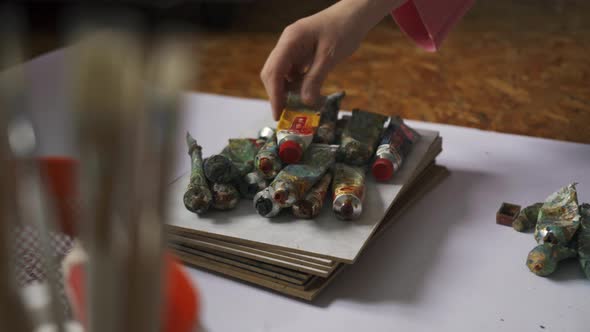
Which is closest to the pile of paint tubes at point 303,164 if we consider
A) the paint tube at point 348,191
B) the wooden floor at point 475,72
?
the paint tube at point 348,191

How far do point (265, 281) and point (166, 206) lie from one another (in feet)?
1.25

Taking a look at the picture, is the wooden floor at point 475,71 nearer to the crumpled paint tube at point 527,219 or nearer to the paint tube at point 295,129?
the paint tube at point 295,129

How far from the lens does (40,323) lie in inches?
12.1

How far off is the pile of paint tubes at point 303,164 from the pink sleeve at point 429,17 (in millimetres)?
199

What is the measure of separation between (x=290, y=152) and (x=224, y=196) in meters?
0.09

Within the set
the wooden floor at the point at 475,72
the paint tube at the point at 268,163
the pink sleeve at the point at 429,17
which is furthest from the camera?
the wooden floor at the point at 475,72

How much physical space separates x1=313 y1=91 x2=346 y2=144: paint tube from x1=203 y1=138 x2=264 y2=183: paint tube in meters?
0.07

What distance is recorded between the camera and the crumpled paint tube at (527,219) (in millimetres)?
655

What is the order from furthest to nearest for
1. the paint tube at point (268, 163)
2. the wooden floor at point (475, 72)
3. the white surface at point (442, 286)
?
1. the wooden floor at point (475, 72)
2. the paint tube at point (268, 163)
3. the white surface at point (442, 286)

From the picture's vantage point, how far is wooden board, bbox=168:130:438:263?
58 cm

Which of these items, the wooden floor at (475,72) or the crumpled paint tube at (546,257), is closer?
the crumpled paint tube at (546,257)

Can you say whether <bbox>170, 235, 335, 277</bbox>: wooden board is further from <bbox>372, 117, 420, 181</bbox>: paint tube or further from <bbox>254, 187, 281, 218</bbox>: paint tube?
<bbox>372, 117, 420, 181</bbox>: paint tube

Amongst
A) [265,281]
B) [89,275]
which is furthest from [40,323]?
[265,281]

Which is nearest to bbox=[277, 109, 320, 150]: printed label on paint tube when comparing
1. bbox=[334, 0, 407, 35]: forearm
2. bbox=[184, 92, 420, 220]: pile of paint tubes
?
bbox=[184, 92, 420, 220]: pile of paint tubes
